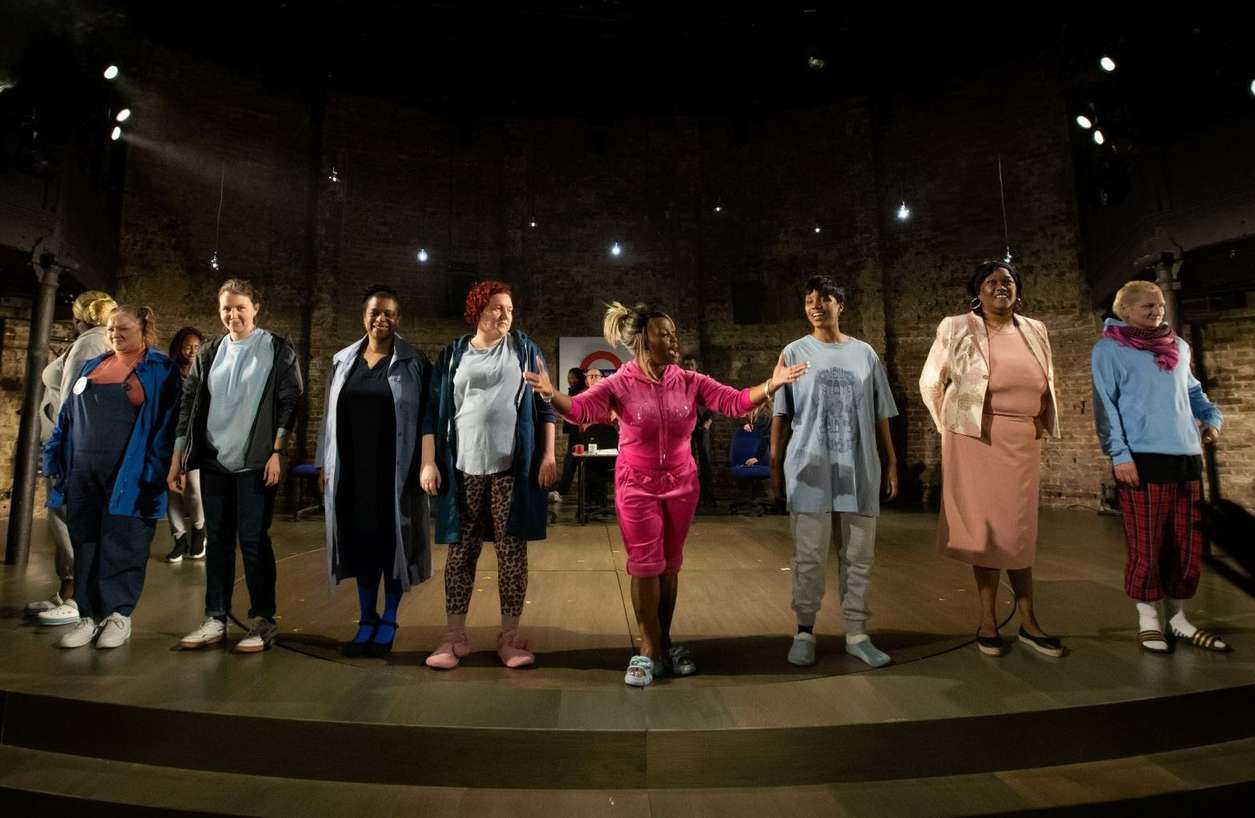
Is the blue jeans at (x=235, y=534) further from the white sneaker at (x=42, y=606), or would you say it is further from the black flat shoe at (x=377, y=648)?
the white sneaker at (x=42, y=606)

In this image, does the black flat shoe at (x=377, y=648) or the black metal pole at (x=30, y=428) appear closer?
the black flat shoe at (x=377, y=648)

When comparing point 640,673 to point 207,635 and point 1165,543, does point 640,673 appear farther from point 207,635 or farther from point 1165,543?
point 1165,543

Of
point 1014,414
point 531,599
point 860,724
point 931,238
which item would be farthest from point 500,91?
point 860,724

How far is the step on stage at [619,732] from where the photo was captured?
67.8 inches

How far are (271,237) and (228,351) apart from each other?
7.89 metres

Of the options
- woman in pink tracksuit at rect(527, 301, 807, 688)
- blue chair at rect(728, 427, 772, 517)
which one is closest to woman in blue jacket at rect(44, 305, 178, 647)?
woman in pink tracksuit at rect(527, 301, 807, 688)

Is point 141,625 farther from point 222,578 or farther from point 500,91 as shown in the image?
point 500,91

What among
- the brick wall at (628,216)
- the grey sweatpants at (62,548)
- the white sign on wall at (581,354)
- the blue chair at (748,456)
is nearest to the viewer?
the grey sweatpants at (62,548)

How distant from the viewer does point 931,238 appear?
9031mm

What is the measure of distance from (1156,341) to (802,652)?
2123 mm

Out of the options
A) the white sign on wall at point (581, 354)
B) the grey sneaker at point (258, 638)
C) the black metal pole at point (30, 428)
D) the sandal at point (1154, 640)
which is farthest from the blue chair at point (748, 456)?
the black metal pole at point (30, 428)

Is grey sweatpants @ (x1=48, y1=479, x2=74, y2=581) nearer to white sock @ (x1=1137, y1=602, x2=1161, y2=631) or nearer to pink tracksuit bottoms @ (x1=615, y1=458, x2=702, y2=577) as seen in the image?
pink tracksuit bottoms @ (x1=615, y1=458, x2=702, y2=577)

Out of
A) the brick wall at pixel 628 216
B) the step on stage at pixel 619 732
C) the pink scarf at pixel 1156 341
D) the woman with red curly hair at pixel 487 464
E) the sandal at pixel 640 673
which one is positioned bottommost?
the step on stage at pixel 619 732

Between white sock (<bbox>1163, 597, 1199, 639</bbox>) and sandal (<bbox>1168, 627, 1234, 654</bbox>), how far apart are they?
1 cm
